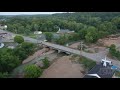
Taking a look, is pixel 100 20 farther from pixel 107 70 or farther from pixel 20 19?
pixel 20 19

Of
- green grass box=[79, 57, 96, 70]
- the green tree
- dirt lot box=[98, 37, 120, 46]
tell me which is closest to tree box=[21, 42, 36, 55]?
green grass box=[79, 57, 96, 70]

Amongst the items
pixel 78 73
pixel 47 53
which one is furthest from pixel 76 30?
pixel 78 73

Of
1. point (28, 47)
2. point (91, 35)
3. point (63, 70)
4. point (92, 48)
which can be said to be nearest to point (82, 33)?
point (91, 35)

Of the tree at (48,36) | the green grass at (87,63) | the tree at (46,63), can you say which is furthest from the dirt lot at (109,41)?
the tree at (46,63)

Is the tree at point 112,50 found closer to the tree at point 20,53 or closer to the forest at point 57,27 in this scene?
the forest at point 57,27

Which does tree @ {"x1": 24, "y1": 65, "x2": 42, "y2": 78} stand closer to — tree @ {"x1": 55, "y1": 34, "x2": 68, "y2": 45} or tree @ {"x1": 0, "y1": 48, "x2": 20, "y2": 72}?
tree @ {"x1": 0, "y1": 48, "x2": 20, "y2": 72}

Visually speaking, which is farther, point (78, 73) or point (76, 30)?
point (76, 30)
